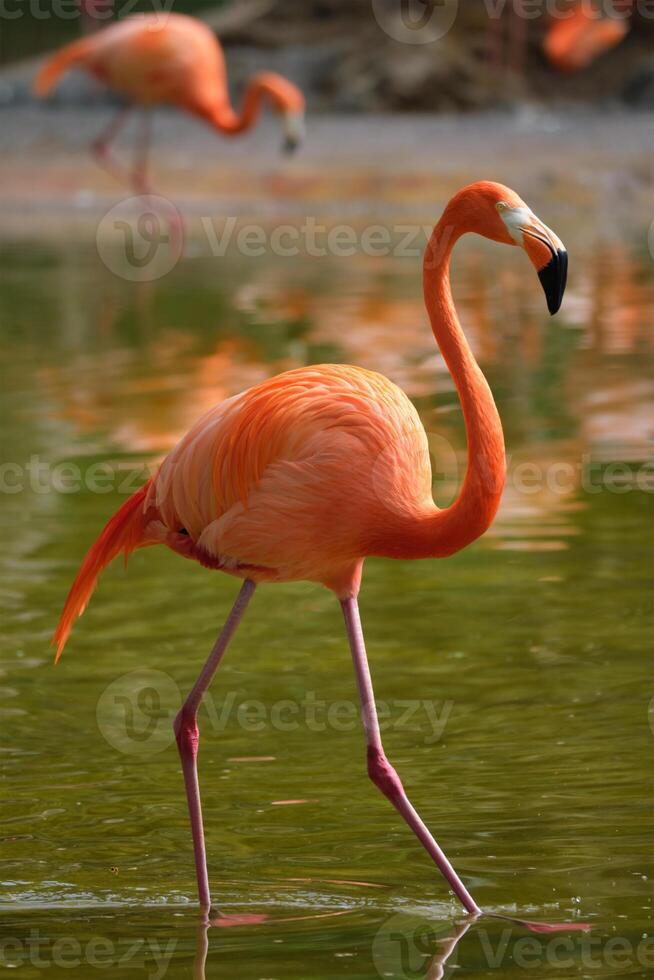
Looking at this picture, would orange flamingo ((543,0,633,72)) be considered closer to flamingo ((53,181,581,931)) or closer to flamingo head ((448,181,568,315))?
flamingo ((53,181,581,931))

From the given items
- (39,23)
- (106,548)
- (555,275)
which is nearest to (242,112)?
(39,23)

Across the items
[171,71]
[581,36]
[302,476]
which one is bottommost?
[581,36]

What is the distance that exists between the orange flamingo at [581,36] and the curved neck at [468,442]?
15364 millimetres

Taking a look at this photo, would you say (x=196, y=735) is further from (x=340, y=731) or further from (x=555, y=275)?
(x=555, y=275)

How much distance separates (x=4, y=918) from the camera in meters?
3.39

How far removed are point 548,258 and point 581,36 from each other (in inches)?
621

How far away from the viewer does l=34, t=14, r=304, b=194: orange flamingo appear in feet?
47.4

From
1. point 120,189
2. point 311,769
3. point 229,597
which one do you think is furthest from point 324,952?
point 120,189

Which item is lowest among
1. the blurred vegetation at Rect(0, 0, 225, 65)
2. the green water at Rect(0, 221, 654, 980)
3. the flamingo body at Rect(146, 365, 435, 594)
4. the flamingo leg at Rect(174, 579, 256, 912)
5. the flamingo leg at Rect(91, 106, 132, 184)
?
the blurred vegetation at Rect(0, 0, 225, 65)

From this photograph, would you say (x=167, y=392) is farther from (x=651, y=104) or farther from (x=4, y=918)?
(x=651, y=104)

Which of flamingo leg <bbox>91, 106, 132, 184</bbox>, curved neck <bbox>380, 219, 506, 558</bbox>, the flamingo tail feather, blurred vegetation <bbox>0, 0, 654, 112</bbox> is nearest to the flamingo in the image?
curved neck <bbox>380, 219, 506, 558</bbox>

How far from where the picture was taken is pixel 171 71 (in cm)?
1462

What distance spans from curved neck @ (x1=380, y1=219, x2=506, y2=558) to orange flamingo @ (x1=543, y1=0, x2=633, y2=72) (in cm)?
1536

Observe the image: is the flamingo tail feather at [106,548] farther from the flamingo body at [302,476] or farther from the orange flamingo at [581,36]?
the orange flamingo at [581,36]
